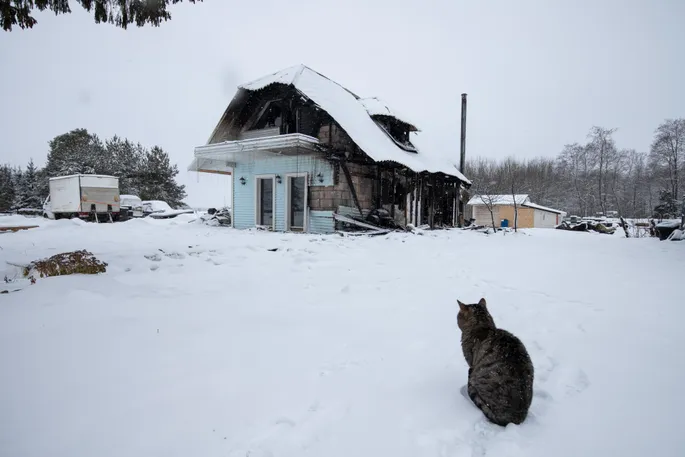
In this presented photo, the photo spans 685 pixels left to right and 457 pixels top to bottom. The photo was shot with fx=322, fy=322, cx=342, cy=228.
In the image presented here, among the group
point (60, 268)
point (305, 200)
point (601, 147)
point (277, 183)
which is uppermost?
point (601, 147)

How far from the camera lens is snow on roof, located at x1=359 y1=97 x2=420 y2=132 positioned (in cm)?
1445

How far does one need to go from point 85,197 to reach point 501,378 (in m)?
23.2

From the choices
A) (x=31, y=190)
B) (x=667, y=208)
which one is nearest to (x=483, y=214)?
(x=667, y=208)

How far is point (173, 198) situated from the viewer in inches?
1489

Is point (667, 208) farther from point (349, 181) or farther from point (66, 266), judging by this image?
point (66, 266)

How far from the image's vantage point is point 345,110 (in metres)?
12.4

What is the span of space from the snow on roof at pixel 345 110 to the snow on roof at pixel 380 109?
1.41 ft

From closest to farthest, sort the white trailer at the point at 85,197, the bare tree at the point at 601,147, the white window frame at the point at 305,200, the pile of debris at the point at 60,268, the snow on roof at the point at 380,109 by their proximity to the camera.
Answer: the pile of debris at the point at 60,268, the white window frame at the point at 305,200, the snow on roof at the point at 380,109, the white trailer at the point at 85,197, the bare tree at the point at 601,147

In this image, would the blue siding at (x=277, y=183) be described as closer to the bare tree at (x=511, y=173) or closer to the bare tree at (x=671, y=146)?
the bare tree at (x=671, y=146)

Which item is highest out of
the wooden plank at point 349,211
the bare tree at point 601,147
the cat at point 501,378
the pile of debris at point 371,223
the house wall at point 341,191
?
the bare tree at point 601,147

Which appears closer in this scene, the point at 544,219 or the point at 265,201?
the point at 265,201

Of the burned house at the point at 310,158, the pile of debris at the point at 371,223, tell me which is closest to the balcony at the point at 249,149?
the burned house at the point at 310,158

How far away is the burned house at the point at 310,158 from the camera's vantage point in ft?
37.6

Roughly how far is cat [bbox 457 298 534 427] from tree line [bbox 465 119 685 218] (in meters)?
29.8
